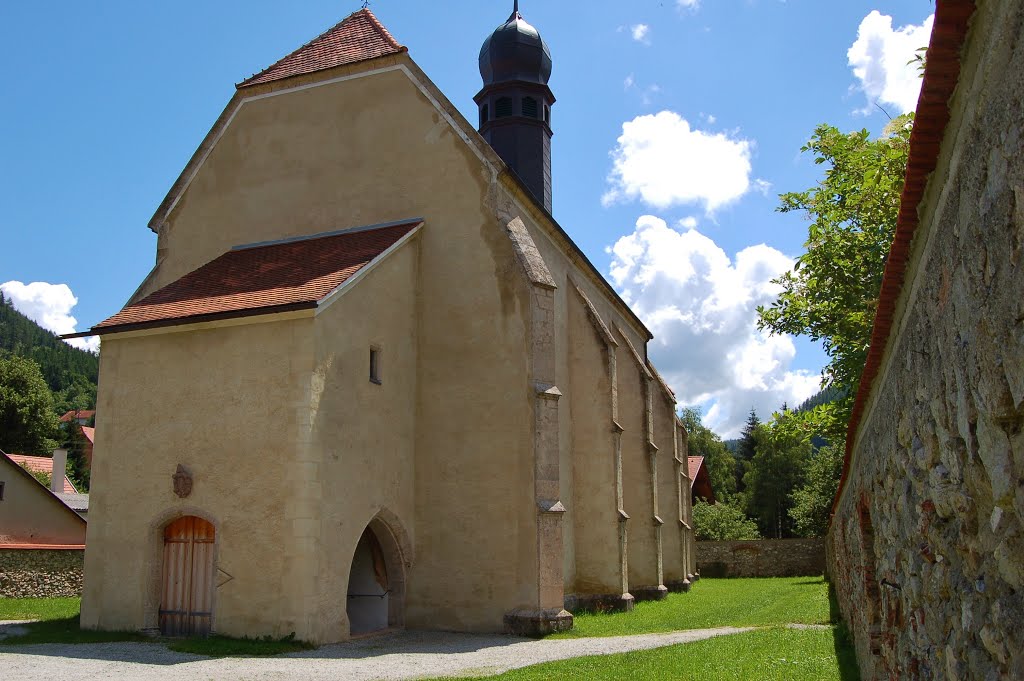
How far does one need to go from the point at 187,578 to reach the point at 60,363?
105m

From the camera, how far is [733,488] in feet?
224

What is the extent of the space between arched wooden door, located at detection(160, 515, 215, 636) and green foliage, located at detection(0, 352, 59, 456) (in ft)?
127

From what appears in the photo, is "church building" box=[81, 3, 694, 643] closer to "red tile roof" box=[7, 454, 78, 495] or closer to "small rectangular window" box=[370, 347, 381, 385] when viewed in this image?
"small rectangular window" box=[370, 347, 381, 385]

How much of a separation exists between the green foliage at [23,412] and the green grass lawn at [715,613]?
38.6 m

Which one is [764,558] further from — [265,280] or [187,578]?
[187,578]

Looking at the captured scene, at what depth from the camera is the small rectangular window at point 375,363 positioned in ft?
53.5

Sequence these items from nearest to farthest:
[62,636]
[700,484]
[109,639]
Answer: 1. [109,639]
2. [62,636]
3. [700,484]

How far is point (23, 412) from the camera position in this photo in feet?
158

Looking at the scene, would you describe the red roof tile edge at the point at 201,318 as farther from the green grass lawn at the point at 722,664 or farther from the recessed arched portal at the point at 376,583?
the green grass lawn at the point at 722,664

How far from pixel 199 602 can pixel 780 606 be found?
1307cm

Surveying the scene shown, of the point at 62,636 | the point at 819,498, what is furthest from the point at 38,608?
the point at 819,498

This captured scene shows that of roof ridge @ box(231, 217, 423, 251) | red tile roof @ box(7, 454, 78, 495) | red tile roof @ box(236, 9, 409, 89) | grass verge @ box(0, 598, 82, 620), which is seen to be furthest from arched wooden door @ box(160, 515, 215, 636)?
red tile roof @ box(7, 454, 78, 495)

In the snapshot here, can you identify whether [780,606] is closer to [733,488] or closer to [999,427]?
[999,427]

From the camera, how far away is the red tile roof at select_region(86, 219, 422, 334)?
1512 centimetres
